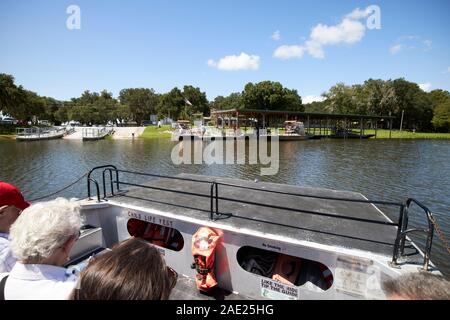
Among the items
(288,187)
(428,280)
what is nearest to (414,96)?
(288,187)

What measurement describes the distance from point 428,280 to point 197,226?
4592mm

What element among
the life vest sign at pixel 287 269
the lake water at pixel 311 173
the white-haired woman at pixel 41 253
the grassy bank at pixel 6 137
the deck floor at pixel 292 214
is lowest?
the lake water at pixel 311 173

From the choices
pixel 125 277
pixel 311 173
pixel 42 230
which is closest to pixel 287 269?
pixel 125 277

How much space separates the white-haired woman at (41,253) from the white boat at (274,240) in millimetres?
3338

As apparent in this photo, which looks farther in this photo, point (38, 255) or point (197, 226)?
point (197, 226)

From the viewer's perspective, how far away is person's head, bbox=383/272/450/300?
4.97 ft

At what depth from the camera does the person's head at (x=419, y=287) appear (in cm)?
151

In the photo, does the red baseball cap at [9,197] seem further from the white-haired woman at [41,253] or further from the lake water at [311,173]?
the lake water at [311,173]

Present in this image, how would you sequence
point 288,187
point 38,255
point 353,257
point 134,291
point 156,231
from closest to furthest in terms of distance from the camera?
point 134,291 → point 38,255 → point 353,257 → point 156,231 → point 288,187

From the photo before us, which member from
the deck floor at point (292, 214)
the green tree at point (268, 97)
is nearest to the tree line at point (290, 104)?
the green tree at point (268, 97)

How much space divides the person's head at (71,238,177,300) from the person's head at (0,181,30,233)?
202 cm
